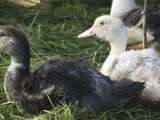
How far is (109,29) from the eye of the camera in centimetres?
581

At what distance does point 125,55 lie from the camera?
543 cm

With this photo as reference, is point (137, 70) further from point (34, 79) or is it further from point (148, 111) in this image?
point (34, 79)

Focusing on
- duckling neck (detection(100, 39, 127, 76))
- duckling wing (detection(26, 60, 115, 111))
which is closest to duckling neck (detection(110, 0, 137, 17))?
duckling neck (detection(100, 39, 127, 76))

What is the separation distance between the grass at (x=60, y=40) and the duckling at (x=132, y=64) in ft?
0.53

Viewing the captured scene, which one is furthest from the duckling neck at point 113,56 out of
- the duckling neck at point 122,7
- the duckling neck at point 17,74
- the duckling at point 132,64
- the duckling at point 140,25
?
the duckling neck at point 122,7

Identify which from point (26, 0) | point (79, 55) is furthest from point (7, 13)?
point (79, 55)

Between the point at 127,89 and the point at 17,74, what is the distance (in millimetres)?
774

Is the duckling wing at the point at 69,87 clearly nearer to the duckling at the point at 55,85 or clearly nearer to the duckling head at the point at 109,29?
the duckling at the point at 55,85

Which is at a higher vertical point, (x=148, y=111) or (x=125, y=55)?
(x=125, y=55)

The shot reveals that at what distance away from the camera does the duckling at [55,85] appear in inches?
195

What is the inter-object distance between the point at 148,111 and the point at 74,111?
579 mm

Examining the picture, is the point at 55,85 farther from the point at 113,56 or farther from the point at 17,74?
the point at 113,56

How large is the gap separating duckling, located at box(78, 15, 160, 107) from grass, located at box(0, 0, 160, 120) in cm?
16

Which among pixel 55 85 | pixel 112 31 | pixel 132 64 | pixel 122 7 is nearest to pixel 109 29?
pixel 112 31
